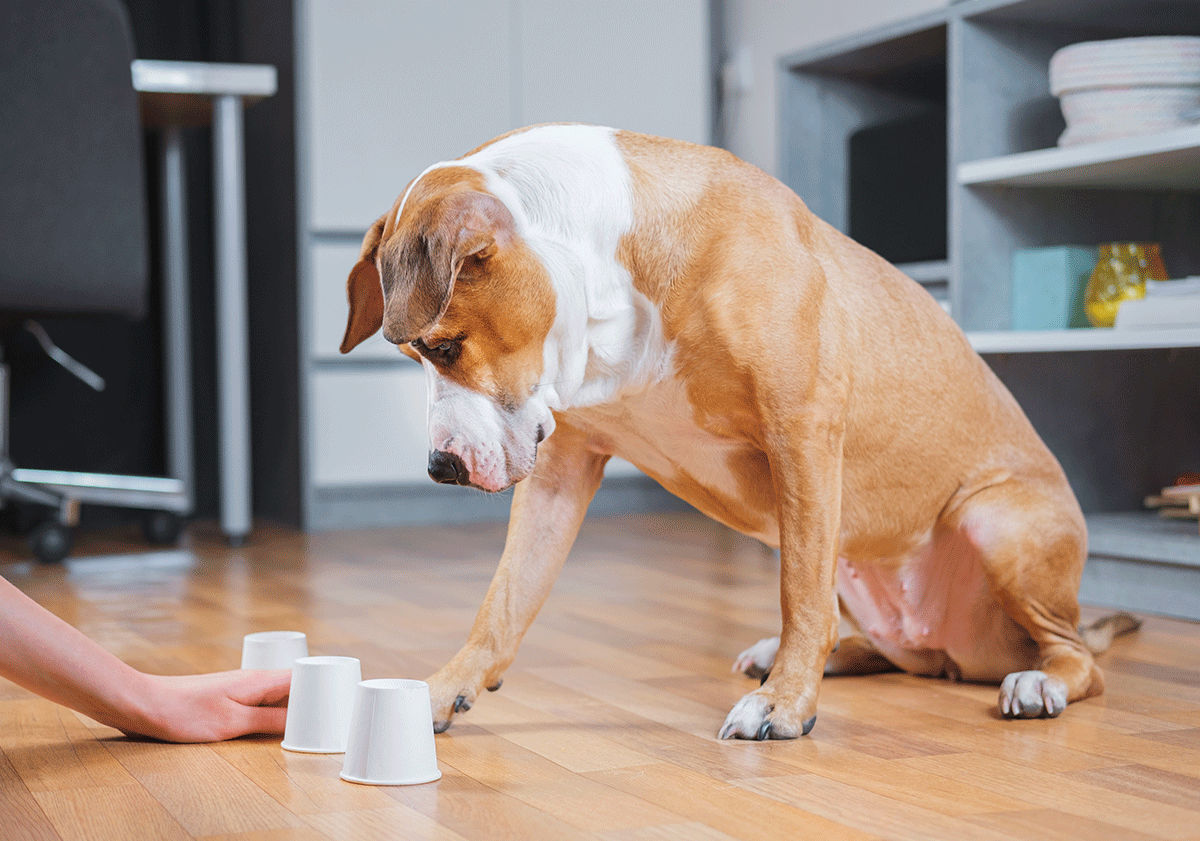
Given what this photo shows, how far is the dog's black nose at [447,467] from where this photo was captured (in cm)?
131

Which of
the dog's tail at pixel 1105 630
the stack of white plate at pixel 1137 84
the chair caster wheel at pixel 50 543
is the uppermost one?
the stack of white plate at pixel 1137 84

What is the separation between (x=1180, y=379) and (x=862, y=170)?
2.96 feet

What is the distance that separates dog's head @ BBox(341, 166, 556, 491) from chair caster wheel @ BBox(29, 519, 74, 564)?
2.01 metres

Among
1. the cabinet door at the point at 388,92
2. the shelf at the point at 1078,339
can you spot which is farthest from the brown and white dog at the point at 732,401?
the cabinet door at the point at 388,92

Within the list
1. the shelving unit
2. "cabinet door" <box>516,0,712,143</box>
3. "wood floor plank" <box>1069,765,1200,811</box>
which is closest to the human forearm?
"wood floor plank" <box>1069,765,1200,811</box>

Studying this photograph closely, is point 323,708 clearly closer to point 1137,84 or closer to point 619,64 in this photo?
point 1137,84

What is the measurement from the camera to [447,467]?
4.33 ft

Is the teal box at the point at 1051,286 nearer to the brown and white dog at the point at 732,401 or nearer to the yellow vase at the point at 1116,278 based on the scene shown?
the yellow vase at the point at 1116,278

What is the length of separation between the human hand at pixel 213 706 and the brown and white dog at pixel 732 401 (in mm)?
176

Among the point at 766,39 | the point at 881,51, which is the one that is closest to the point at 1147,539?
the point at 881,51

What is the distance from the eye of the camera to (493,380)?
131cm

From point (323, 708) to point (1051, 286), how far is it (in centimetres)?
183

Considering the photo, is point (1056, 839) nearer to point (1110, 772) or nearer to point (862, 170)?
point (1110, 772)

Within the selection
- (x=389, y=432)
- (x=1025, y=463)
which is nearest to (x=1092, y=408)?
(x=1025, y=463)
